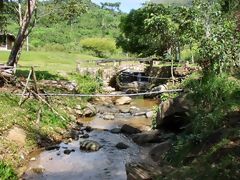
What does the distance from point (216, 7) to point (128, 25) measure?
24.0m

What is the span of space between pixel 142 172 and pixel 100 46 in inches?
2074

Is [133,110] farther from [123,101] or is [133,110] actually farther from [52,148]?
[52,148]

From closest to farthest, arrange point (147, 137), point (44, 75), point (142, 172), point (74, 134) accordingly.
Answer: point (142, 172), point (147, 137), point (74, 134), point (44, 75)

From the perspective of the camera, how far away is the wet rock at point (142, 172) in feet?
32.0

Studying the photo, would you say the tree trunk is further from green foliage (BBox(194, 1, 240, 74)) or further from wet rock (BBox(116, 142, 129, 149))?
wet rock (BBox(116, 142, 129, 149))

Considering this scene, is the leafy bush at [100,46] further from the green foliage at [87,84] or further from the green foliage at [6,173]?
the green foliage at [6,173]

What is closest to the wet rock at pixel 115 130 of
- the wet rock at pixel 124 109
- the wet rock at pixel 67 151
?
the wet rock at pixel 67 151

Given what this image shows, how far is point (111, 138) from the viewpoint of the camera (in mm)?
17375

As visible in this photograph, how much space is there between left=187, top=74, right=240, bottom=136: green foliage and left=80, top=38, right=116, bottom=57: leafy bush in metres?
47.6

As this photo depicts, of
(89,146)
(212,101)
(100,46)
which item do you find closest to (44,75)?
(89,146)

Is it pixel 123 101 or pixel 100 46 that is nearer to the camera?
pixel 123 101

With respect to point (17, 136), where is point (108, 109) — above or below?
below

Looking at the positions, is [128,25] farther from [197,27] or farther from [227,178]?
[227,178]

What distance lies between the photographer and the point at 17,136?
14062 mm
